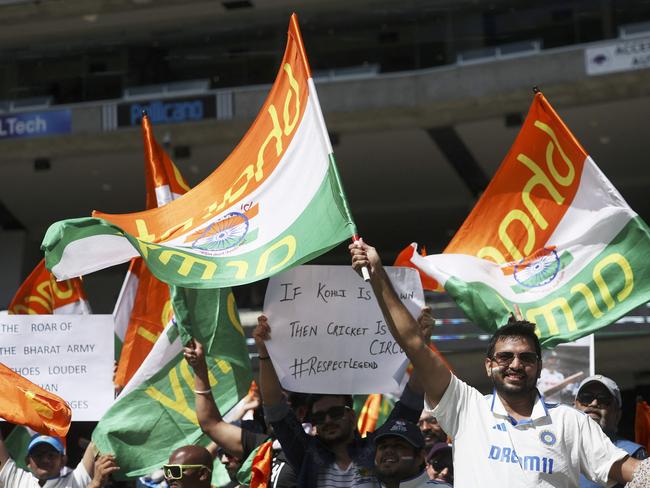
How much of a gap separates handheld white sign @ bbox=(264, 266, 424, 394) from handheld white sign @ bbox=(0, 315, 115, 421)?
4.54 ft

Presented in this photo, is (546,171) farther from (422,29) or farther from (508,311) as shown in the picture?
(422,29)

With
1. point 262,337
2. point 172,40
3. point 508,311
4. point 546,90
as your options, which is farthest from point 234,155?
point 172,40

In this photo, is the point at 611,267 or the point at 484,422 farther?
the point at 611,267

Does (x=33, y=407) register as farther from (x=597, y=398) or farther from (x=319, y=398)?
(x=597, y=398)

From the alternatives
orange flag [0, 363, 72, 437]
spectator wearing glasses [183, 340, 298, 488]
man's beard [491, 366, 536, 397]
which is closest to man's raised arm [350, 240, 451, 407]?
man's beard [491, 366, 536, 397]

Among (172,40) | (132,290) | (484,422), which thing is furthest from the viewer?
(172,40)

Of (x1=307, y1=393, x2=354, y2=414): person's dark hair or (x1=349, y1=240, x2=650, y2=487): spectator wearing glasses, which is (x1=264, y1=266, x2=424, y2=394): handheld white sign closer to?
(x1=307, y1=393, x2=354, y2=414): person's dark hair

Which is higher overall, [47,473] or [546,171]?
[546,171]

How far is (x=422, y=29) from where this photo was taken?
1747 centimetres

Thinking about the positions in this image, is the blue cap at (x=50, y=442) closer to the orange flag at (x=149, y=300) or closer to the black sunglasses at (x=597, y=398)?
the orange flag at (x=149, y=300)

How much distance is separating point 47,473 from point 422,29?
43.3ft

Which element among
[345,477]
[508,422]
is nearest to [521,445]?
[508,422]

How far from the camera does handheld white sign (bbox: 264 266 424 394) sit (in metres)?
4.38

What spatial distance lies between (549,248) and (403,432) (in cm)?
155
